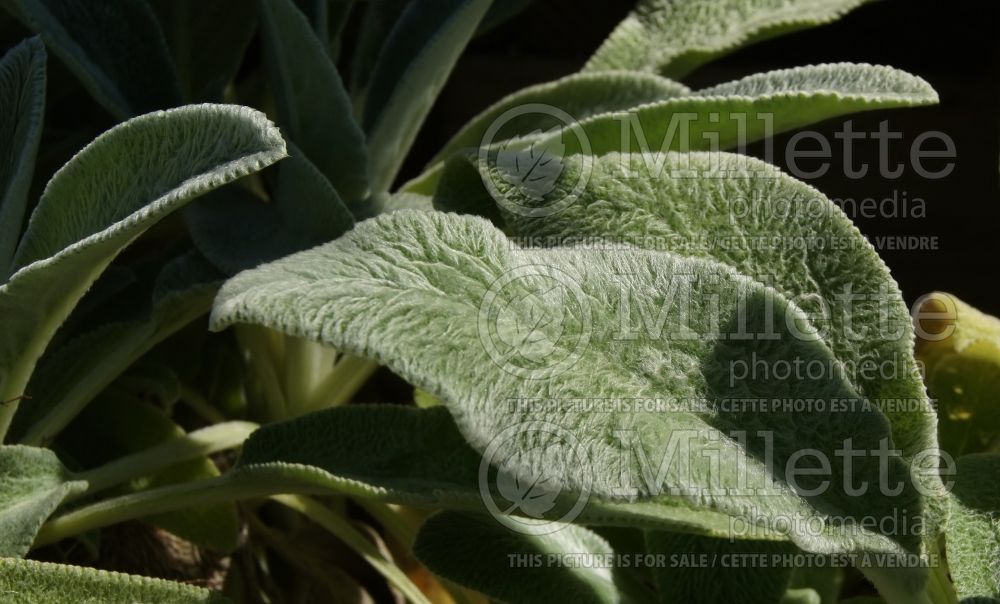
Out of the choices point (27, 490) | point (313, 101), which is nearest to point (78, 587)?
point (27, 490)

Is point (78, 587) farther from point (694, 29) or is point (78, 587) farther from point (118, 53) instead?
point (694, 29)

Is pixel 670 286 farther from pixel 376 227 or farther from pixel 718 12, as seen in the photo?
pixel 718 12

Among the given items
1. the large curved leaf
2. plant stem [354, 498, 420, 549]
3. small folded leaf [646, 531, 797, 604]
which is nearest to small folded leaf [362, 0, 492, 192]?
the large curved leaf

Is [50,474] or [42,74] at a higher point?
[42,74]

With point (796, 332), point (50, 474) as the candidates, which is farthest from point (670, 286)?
point (50, 474)

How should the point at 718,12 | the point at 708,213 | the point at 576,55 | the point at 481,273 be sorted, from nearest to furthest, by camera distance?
the point at 481,273 → the point at 708,213 → the point at 718,12 → the point at 576,55

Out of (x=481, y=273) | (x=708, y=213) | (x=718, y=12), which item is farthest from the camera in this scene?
(x=718, y=12)

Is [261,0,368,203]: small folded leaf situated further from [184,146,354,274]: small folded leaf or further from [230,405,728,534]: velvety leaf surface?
[230,405,728,534]: velvety leaf surface
